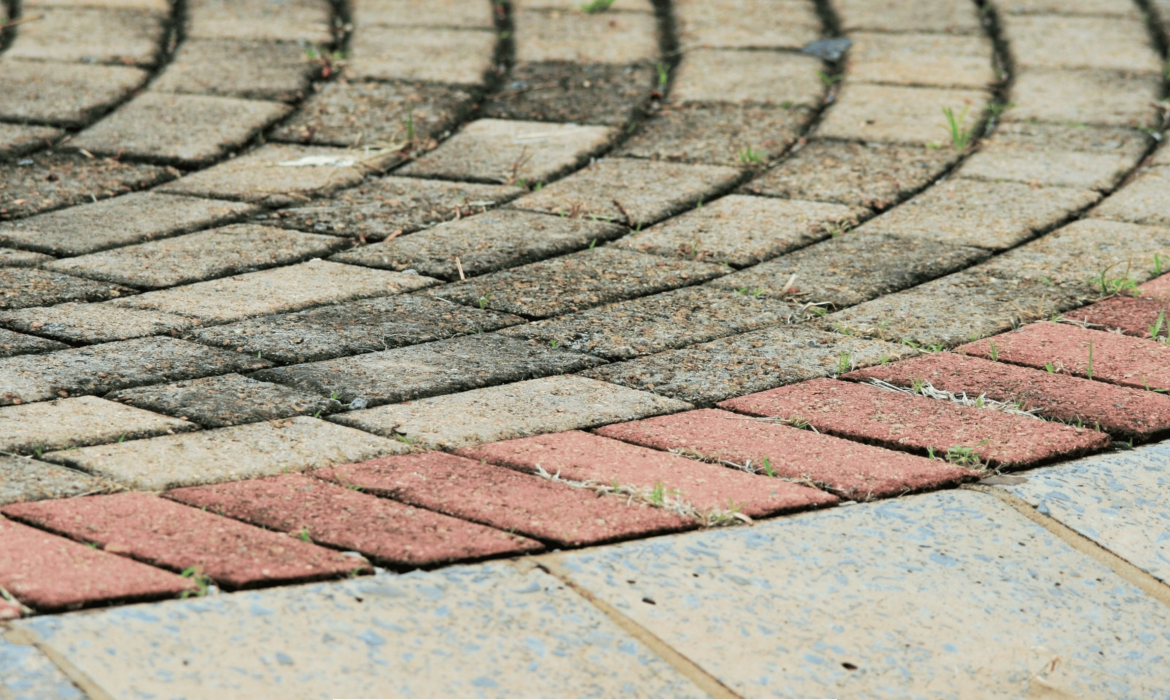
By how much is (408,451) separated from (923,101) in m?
2.42

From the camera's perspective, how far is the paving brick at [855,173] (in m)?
3.08

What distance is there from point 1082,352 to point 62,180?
8.16ft

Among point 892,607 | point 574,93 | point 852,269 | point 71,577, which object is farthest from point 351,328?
point 574,93

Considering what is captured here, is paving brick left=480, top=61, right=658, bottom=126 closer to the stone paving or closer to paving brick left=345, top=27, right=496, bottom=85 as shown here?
the stone paving

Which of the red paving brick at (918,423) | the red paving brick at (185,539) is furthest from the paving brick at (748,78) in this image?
the red paving brick at (185,539)

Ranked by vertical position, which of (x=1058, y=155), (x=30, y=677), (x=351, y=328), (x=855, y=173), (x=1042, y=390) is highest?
(x=1058, y=155)

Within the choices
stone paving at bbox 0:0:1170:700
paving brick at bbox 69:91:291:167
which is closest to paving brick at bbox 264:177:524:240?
stone paving at bbox 0:0:1170:700

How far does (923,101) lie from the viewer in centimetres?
368

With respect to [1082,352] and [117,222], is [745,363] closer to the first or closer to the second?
[1082,352]

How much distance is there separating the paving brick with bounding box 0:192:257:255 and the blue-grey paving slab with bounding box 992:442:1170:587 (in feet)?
6.47

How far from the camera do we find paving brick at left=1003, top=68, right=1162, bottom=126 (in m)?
3.55

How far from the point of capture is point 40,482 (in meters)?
1.68

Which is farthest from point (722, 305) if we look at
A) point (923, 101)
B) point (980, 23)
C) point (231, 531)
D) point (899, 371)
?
point (980, 23)

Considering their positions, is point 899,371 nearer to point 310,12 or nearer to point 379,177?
point 379,177
